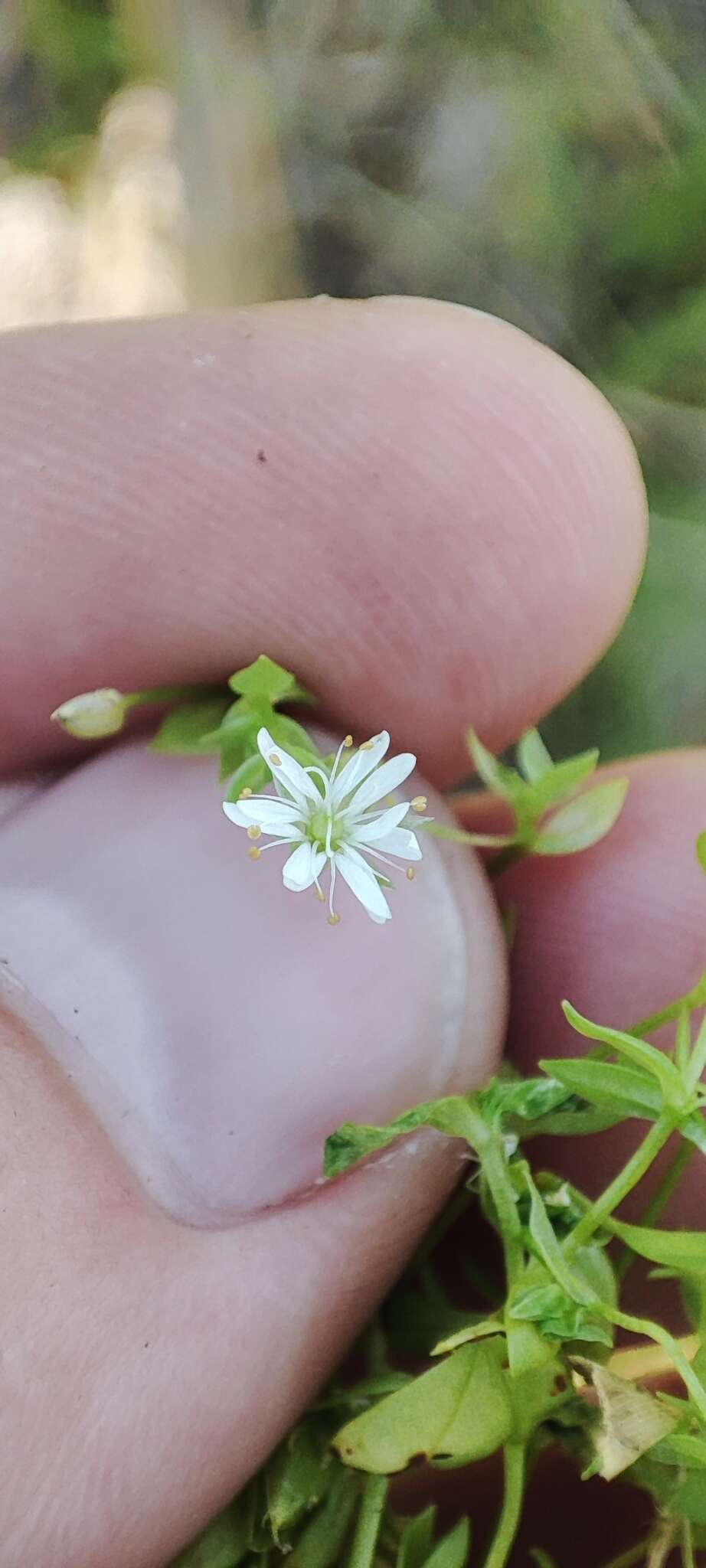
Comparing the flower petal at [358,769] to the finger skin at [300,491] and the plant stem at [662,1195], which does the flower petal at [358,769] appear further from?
the plant stem at [662,1195]

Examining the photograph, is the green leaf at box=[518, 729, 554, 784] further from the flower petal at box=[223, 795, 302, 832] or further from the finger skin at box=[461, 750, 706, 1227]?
the flower petal at box=[223, 795, 302, 832]

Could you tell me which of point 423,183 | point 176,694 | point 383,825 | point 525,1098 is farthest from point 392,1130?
point 423,183

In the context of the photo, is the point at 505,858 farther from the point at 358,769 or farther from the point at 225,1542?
the point at 225,1542

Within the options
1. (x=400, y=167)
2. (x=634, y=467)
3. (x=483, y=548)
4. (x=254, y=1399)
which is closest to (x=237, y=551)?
(x=483, y=548)

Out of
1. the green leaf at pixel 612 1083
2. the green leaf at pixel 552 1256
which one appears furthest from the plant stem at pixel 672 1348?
the green leaf at pixel 612 1083

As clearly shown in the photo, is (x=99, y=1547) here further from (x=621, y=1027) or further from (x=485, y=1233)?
(x=621, y=1027)

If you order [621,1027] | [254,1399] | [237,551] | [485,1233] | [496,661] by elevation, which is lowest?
[485,1233]
